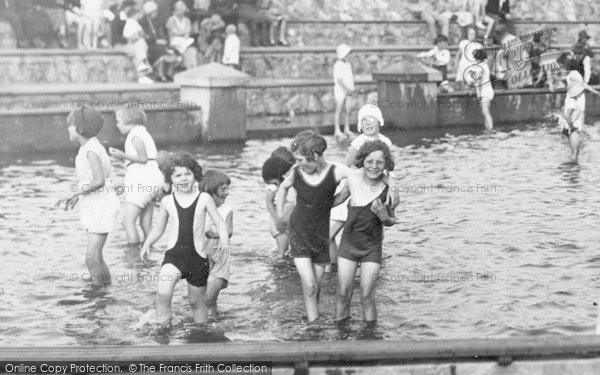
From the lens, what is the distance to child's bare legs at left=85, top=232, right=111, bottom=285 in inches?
368

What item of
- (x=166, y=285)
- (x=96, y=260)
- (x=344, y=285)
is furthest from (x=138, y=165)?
(x=344, y=285)

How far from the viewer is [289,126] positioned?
22.2 metres

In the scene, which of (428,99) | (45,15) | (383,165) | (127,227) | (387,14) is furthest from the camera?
(387,14)

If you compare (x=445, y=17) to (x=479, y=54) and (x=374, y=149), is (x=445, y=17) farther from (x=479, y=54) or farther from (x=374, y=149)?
(x=374, y=149)

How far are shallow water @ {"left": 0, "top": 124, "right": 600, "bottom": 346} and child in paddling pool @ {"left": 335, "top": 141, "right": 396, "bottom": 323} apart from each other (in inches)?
17.6

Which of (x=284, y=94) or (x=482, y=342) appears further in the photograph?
(x=284, y=94)

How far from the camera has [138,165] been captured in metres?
10.8

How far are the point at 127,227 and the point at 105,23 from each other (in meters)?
14.3

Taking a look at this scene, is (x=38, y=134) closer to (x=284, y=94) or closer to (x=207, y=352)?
(x=284, y=94)

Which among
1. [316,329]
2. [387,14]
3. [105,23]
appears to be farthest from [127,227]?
[387,14]

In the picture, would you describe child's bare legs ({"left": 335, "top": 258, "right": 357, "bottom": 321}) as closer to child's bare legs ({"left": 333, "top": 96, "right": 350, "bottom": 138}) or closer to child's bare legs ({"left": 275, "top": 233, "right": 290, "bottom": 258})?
child's bare legs ({"left": 275, "top": 233, "right": 290, "bottom": 258})

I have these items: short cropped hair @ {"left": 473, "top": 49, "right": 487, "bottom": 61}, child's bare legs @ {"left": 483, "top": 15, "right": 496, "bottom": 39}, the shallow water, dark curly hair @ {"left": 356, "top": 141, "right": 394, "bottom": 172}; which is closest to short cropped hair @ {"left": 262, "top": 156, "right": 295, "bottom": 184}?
the shallow water

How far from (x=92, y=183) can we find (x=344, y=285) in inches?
92.9

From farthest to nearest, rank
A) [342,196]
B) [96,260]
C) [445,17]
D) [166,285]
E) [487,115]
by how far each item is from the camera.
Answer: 1. [445,17]
2. [487,115]
3. [96,260]
4. [342,196]
5. [166,285]
